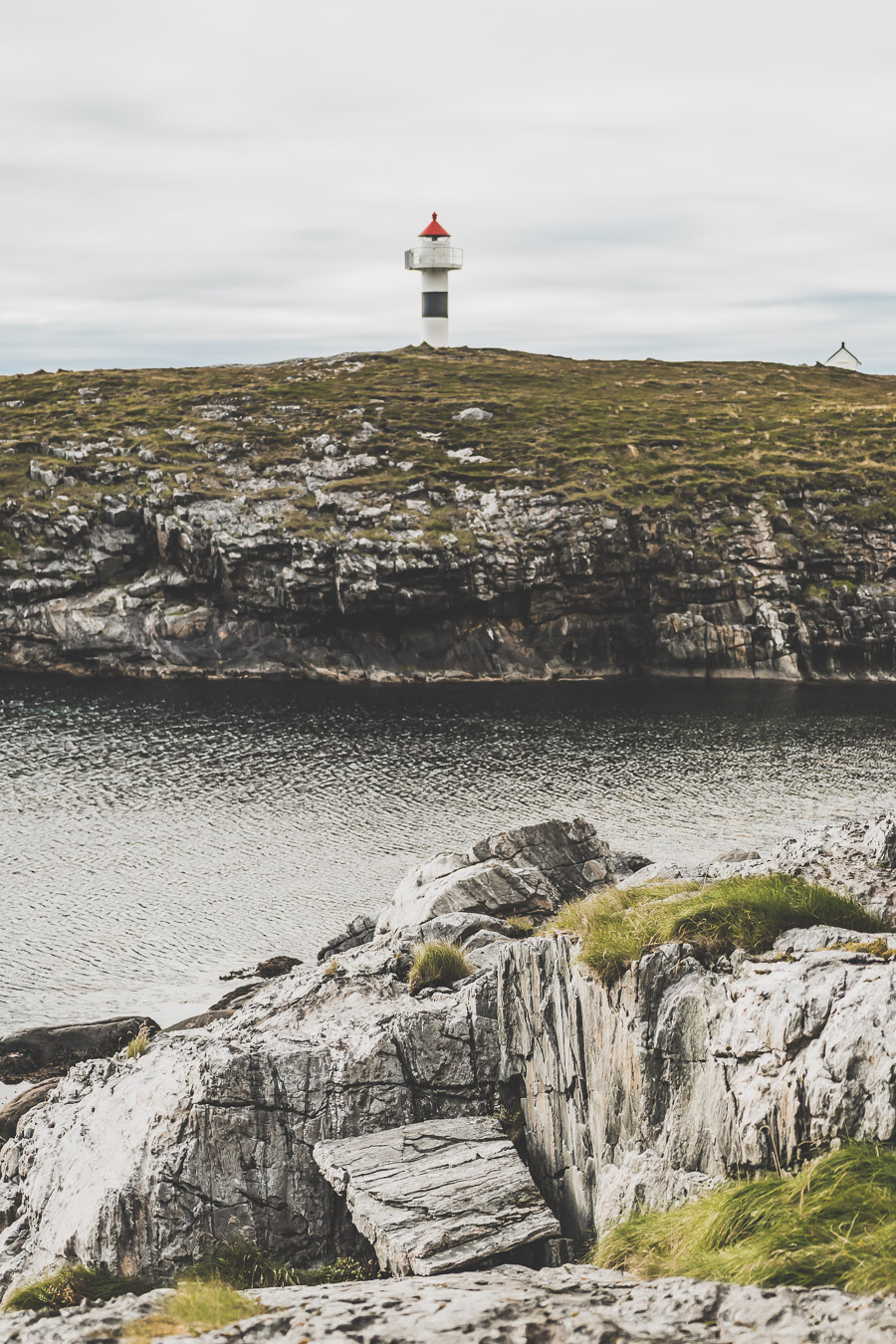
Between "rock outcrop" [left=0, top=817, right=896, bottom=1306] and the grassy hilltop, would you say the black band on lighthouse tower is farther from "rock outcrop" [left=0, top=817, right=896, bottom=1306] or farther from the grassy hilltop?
"rock outcrop" [left=0, top=817, right=896, bottom=1306]

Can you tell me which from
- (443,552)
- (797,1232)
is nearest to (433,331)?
(443,552)

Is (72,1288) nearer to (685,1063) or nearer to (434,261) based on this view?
(685,1063)

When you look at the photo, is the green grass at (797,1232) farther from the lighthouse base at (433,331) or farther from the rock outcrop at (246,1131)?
the lighthouse base at (433,331)

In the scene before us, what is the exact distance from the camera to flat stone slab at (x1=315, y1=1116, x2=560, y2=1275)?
13.0m

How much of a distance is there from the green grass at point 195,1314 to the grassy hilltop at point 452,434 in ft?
288

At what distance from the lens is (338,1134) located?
1598 cm

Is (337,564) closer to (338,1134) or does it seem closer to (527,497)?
(527,497)

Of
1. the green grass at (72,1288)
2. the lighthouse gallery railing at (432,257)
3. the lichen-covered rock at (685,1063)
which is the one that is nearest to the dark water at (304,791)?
the green grass at (72,1288)

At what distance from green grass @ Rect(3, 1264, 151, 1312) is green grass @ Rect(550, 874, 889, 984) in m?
7.57

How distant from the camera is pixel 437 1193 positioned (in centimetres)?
1375

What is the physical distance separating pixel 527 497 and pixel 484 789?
A: 4519cm

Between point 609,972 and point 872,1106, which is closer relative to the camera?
point 872,1106

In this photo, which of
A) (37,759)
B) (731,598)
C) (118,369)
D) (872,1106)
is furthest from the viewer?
(118,369)

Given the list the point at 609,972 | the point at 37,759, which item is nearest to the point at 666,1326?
the point at 609,972
